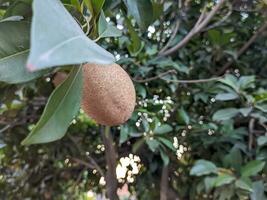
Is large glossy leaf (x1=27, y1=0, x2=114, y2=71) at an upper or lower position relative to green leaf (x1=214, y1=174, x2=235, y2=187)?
upper

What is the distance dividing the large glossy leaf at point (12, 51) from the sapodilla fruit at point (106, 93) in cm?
9

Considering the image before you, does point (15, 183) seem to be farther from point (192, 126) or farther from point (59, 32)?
point (59, 32)

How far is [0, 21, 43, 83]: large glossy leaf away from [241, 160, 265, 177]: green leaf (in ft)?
2.60

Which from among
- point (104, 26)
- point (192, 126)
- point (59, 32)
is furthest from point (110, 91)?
point (192, 126)

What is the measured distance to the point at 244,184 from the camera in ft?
3.64

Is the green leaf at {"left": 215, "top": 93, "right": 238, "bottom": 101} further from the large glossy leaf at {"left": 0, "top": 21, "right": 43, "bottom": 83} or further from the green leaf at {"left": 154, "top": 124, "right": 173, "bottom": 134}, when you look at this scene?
the large glossy leaf at {"left": 0, "top": 21, "right": 43, "bottom": 83}

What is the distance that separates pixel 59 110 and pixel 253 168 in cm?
81

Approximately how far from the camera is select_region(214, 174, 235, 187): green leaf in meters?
1.11

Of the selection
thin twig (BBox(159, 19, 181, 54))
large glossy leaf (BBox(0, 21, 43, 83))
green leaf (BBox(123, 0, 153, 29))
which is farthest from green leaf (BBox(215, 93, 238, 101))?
large glossy leaf (BBox(0, 21, 43, 83))

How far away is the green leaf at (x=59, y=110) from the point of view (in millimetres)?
421

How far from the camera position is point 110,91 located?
570 mm

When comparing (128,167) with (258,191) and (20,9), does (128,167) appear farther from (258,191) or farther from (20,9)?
(20,9)

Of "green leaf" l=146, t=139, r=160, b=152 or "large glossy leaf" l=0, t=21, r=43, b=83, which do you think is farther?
"green leaf" l=146, t=139, r=160, b=152

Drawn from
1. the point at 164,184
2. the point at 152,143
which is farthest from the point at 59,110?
the point at 164,184
